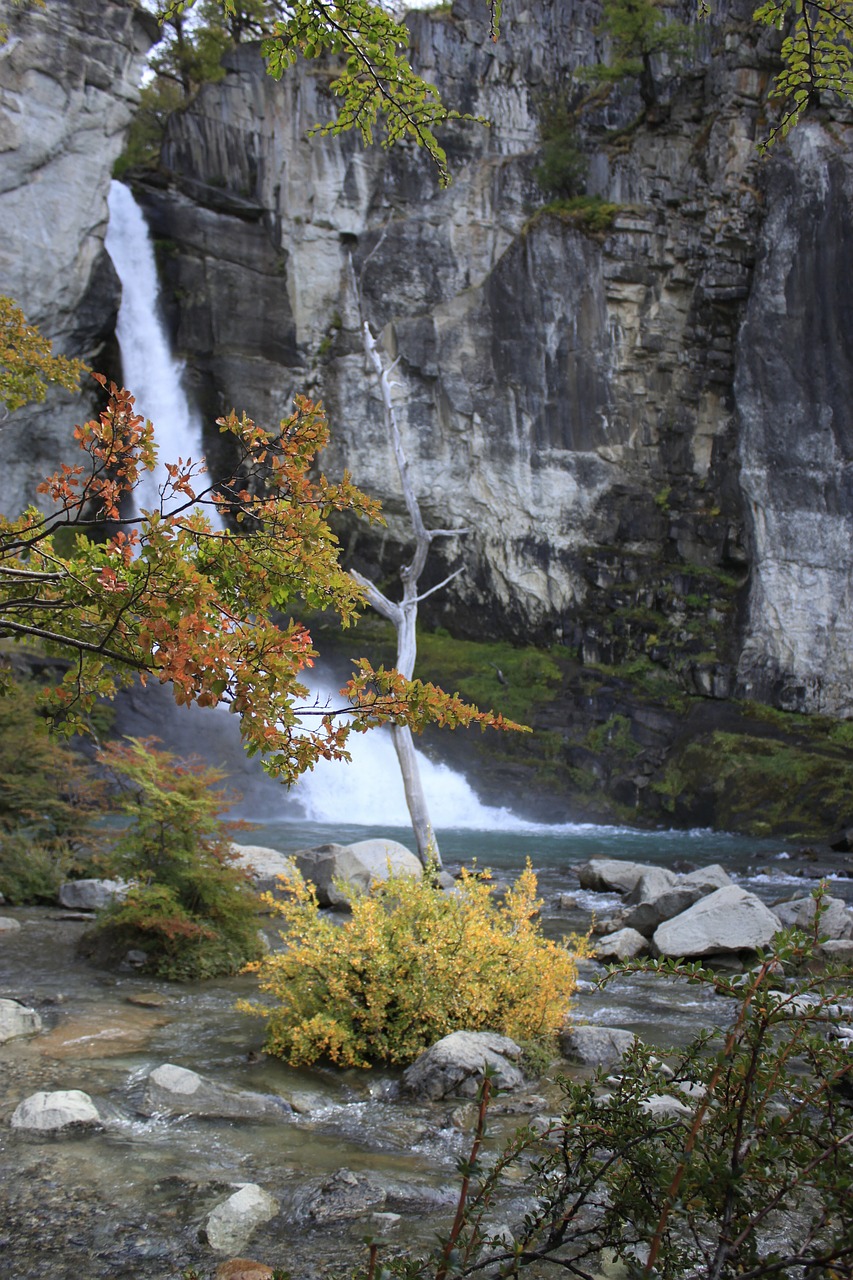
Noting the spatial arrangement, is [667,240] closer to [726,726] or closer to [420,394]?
[420,394]

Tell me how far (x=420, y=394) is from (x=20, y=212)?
39.9 ft

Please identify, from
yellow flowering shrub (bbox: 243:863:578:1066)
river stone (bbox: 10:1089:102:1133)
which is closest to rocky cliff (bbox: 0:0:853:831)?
yellow flowering shrub (bbox: 243:863:578:1066)

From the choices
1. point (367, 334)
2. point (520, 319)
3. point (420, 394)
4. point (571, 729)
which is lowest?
point (571, 729)

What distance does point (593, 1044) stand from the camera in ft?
18.7

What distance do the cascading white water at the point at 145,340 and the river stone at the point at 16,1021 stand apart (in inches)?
876

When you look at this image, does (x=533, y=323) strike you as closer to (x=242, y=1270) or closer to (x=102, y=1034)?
(x=102, y=1034)

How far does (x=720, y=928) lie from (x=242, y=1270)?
609cm

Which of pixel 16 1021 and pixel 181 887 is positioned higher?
pixel 181 887

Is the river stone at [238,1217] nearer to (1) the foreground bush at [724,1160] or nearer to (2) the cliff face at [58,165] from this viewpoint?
(1) the foreground bush at [724,1160]

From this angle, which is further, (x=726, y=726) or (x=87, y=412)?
(x=87, y=412)

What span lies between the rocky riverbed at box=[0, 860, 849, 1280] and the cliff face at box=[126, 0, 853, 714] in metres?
22.0

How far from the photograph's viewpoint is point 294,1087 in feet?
17.0

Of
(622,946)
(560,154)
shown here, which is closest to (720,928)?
(622,946)

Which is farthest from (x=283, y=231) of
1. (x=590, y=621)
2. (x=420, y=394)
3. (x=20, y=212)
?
(x=590, y=621)
